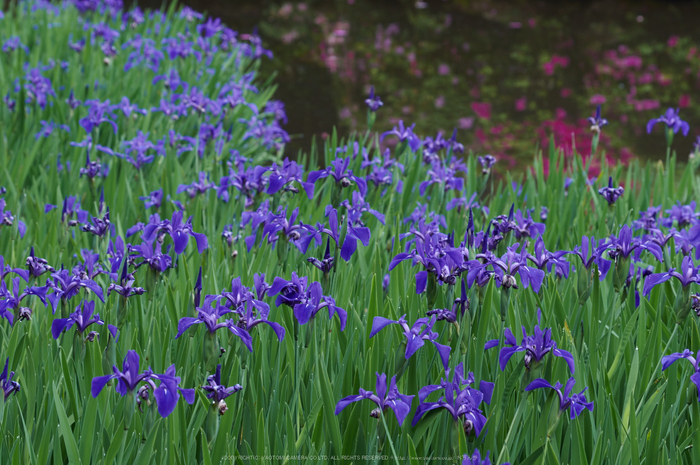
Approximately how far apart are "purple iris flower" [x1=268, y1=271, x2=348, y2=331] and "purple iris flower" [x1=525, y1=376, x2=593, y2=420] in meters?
0.40

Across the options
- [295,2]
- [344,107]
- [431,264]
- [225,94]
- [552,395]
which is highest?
[295,2]

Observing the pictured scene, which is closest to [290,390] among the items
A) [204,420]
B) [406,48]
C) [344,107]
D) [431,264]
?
[204,420]

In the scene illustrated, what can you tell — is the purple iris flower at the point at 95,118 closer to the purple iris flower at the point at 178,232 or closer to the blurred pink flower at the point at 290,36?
the purple iris flower at the point at 178,232

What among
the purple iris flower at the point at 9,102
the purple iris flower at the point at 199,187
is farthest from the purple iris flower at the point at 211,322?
the purple iris flower at the point at 9,102

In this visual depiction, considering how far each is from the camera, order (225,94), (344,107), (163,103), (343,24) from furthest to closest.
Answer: (343,24) → (344,107) → (225,94) → (163,103)

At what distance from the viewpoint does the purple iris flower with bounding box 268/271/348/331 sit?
4.67 ft

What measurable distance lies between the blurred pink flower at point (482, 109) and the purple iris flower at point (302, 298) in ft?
16.1

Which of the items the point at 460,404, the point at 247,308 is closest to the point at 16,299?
the point at 247,308

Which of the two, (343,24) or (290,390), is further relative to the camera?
(343,24)

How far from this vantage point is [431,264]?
5.00ft

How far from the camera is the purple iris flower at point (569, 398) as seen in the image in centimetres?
131

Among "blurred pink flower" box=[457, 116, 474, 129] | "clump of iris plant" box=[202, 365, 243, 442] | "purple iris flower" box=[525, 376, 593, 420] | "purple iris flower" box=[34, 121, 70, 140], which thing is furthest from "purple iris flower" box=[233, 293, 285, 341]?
"blurred pink flower" box=[457, 116, 474, 129]

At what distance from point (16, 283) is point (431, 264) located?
35.6 inches

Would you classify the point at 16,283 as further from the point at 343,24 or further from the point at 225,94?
the point at 343,24
